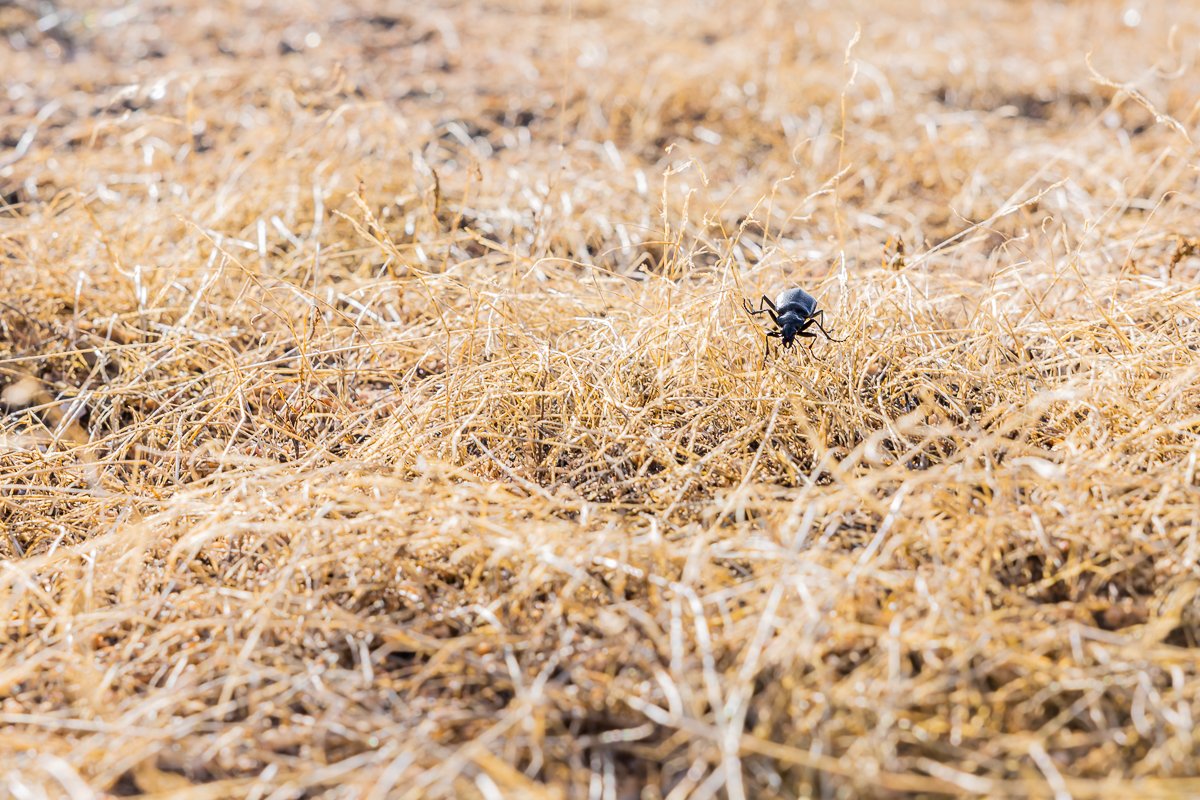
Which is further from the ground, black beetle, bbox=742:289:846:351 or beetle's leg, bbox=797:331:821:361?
black beetle, bbox=742:289:846:351

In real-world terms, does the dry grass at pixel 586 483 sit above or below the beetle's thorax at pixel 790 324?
below

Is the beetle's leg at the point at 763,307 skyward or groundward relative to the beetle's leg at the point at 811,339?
skyward

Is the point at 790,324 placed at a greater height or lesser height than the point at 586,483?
greater

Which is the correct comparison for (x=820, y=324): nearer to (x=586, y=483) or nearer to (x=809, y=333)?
(x=809, y=333)

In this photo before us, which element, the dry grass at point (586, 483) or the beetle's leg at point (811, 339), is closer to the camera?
the dry grass at point (586, 483)

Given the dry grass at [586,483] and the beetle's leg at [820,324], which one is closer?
the dry grass at [586,483]

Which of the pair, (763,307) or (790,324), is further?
(763,307)

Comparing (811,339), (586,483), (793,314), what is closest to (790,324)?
(793,314)

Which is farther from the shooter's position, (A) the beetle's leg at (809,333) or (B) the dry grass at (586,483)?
(A) the beetle's leg at (809,333)

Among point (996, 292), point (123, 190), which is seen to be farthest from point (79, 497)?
point (996, 292)
